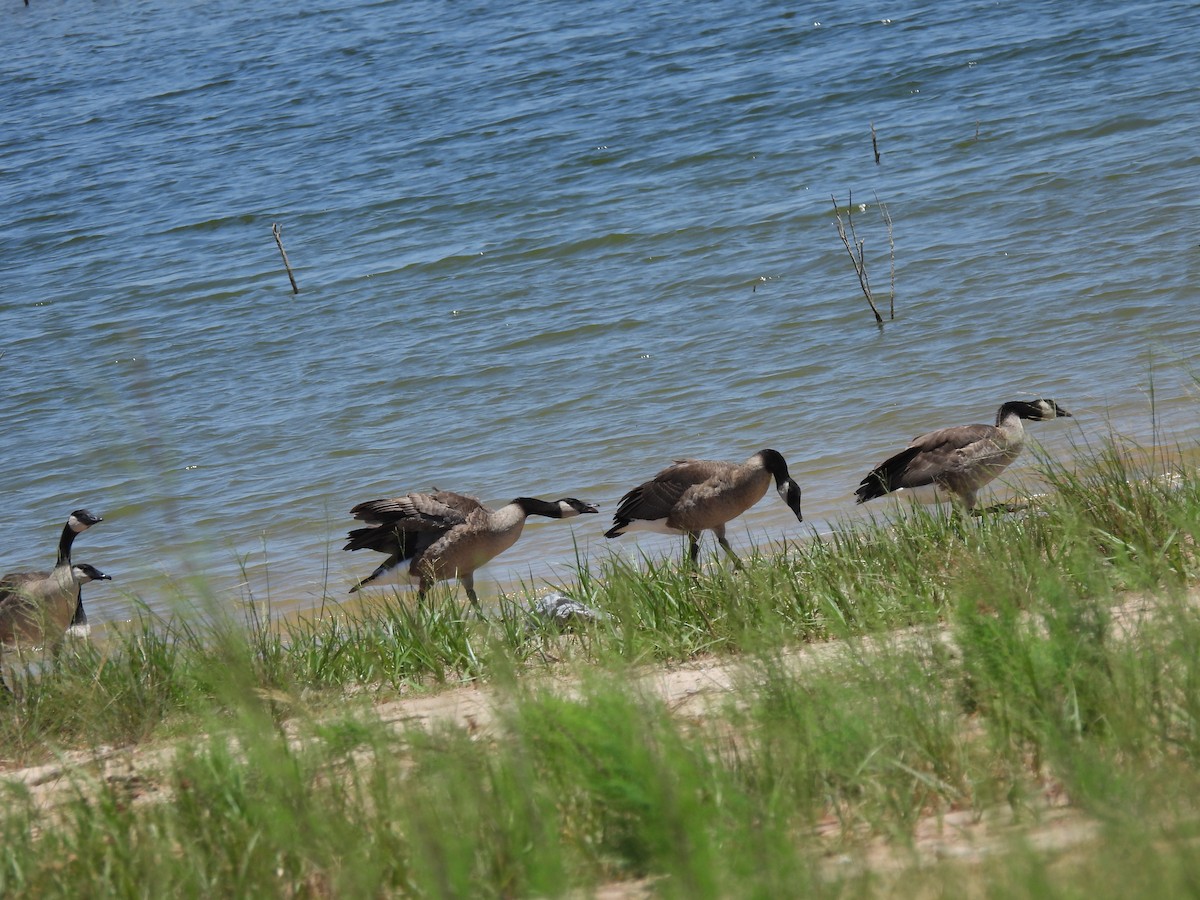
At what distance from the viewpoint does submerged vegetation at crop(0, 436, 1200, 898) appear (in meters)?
2.82

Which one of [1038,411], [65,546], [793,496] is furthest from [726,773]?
[65,546]

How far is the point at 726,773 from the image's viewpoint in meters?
3.30

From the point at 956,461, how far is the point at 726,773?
4157 millimetres

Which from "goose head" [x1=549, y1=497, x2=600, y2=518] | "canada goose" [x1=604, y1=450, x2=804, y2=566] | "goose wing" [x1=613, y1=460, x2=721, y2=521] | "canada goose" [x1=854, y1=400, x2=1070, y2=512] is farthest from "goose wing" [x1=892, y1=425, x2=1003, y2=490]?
"goose head" [x1=549, y1=497, x2=600, y2=518]

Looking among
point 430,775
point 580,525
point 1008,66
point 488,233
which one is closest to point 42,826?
point 430,775

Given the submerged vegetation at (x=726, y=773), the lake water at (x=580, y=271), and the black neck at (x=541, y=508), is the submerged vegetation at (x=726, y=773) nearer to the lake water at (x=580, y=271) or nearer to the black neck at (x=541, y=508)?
the lake water at (x=580, y=271)

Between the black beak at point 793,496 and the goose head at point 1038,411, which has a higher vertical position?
the goose head at point 1038,411

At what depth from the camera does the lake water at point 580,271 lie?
9.58m

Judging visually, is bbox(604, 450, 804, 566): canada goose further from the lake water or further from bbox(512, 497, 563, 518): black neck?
bbox(512, 497, 563, 518): black neck

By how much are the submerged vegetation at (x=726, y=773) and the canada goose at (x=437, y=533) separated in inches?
107

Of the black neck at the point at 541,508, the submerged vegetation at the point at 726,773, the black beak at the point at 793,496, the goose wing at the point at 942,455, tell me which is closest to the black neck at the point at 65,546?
the black neck at the point at 541,508

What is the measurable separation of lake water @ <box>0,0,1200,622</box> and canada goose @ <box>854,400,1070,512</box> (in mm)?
400

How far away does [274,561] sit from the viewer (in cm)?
891

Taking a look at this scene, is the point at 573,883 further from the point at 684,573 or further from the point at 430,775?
the point at 684,573
